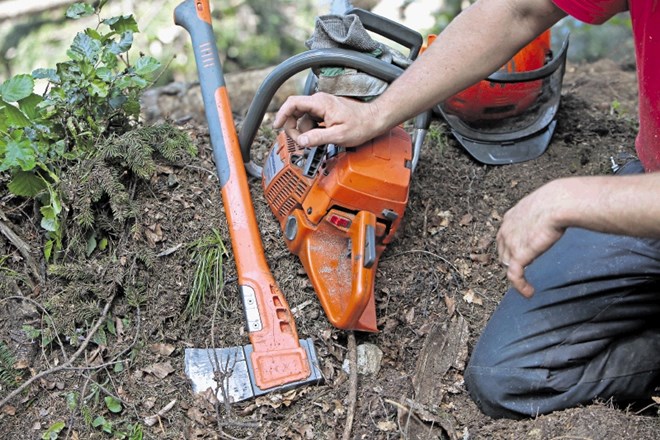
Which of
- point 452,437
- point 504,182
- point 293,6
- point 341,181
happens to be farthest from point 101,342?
point 293,6

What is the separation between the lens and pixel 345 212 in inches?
98.5

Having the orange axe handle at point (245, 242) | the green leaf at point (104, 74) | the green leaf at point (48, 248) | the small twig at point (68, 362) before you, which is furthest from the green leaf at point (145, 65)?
the small twig at point (68, 362)

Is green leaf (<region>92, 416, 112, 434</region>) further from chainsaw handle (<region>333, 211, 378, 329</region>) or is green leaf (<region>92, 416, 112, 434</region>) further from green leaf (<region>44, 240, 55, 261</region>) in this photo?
chainsaw handle (<region>333, 211, 378, 329</region>)

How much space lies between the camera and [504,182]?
3158 mm

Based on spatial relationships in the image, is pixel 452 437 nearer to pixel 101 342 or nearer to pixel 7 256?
pixel 101 342

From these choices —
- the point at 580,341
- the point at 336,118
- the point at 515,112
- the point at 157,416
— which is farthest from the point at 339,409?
the point at 515,112

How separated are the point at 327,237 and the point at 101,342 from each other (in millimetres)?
850

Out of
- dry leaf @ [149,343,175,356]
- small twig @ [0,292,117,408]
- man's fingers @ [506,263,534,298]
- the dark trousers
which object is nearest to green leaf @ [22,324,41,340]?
small twig @ [0,292,117,408]

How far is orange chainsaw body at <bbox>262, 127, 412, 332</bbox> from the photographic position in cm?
241

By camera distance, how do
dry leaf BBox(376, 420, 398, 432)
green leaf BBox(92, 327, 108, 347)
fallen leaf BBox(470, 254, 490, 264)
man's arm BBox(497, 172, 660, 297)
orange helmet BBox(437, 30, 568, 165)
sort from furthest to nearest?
1. orange helmet BBox(437, 30, 568, 165)
2. fallen leaf BBox(470, 254, 490, 264)
3. green leaf BBox(92, 327, 108, 347)
4. dry leaf BBox(376, 420, 398, 432)
5. man's arm BBox(497, 172, 660, 297)

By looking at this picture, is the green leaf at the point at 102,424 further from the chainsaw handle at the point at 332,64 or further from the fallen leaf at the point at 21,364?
the chainsaw handle at the point at 332,64

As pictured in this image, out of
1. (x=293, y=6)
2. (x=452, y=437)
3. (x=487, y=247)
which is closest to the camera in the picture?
(x=452, y=437)

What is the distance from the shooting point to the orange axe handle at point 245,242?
2.43m

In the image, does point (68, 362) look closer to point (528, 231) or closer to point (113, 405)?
point (113, 405)
